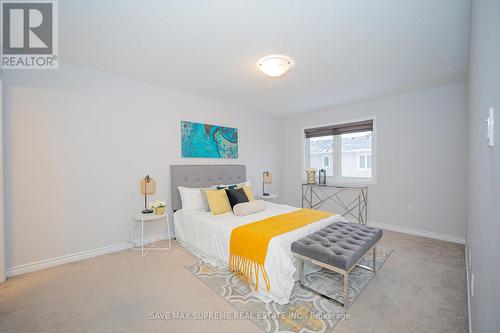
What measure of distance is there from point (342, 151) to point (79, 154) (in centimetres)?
458

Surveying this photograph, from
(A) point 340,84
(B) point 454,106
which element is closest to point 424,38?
(A) point 340,84

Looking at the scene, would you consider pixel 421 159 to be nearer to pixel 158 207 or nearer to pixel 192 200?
pixel 192 200

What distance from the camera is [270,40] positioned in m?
2.15

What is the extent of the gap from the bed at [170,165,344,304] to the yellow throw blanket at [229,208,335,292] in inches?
2.5

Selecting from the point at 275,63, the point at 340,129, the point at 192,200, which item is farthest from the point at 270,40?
the point at 340,129

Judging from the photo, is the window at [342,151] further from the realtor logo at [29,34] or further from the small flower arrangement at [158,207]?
the realtor logo at [29,34]

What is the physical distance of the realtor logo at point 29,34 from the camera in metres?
1.79

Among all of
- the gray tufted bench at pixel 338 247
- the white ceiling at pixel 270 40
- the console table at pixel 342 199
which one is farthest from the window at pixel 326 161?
the gray tufted bench at pixel 338 247

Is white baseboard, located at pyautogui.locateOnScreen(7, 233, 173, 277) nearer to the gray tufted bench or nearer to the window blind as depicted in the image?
the gray tufted bench

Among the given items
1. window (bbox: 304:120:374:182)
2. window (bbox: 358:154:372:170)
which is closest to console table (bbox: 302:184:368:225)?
window (bbox: 304:120:374:182)

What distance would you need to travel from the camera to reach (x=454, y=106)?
10.9 ft

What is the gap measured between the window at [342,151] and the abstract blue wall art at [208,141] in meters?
1.93

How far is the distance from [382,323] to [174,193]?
300 cm

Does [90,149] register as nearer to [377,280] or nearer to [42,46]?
[42,46]
